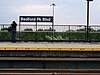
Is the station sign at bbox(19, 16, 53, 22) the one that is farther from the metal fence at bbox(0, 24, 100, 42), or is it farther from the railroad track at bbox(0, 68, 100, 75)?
the railroad track at bbox(0, 68, 100, 75)

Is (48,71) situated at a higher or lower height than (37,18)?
lower

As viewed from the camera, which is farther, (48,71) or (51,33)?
(51,33)

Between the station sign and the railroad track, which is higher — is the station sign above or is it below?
above

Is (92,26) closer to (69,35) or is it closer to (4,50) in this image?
(69,35)

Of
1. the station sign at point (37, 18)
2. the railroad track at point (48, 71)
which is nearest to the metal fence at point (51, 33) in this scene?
the station sign at point (37, 18)

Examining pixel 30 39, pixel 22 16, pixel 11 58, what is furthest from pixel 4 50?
pixel 22 16

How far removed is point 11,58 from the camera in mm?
14258

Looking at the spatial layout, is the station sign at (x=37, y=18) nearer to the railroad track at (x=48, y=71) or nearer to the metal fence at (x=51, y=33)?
the metal fence at (x=51, y=33)

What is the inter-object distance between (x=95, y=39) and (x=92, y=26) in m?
2.00

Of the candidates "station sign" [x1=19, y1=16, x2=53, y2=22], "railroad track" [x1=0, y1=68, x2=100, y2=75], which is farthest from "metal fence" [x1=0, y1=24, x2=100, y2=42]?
"railroad track" [x1=0, y1=68, x2=100, y2=75]

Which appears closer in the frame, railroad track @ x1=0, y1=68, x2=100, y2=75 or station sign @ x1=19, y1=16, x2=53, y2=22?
railroad track @ x1=0, y1=68, x2=100, y2=75

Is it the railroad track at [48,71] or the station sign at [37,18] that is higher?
the station sign at [37,18]

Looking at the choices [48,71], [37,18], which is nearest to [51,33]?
[37,18]

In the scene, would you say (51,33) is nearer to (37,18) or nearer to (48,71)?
(37,18)
